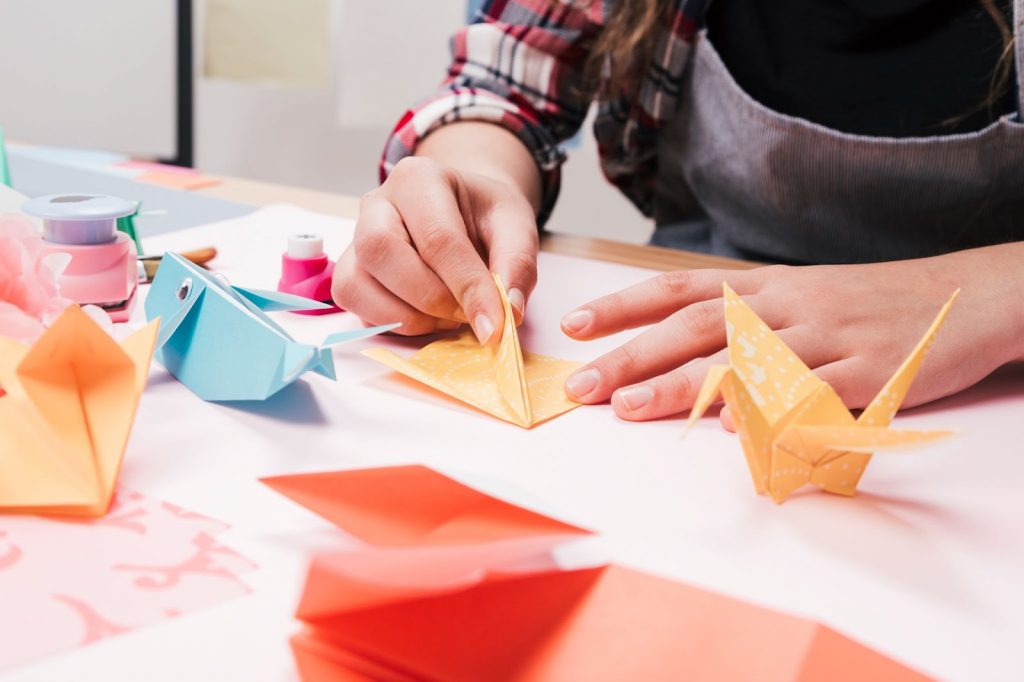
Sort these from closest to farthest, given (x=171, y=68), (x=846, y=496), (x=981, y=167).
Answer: (x=846, y=496)
(x=981, y=167)
(x=171, y=68)

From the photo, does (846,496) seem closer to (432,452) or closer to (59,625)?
(432,452)

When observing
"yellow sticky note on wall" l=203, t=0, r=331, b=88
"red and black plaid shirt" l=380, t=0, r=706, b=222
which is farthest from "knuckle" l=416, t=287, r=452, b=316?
"yellow sticky note on wall" l=203, t=0, r=331, b=88

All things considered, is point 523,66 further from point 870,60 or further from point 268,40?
point 268,40

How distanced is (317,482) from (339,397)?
0.13 metres

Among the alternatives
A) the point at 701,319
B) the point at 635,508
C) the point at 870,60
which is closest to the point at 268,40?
the point at 870,60

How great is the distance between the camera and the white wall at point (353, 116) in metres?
1.89

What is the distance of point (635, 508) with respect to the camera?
354 mm

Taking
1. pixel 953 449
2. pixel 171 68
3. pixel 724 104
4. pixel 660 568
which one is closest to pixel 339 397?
pixel 660 568

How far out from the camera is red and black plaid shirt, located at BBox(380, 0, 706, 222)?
823mm

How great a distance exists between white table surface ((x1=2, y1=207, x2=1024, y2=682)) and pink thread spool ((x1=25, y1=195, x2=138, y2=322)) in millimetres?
86

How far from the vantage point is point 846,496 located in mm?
376

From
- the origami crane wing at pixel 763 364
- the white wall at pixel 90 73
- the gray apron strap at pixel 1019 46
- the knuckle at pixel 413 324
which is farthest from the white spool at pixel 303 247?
the white wall at pixel 90 73

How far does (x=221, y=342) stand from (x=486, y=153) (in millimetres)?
391

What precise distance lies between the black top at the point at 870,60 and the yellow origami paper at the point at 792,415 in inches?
18.8
